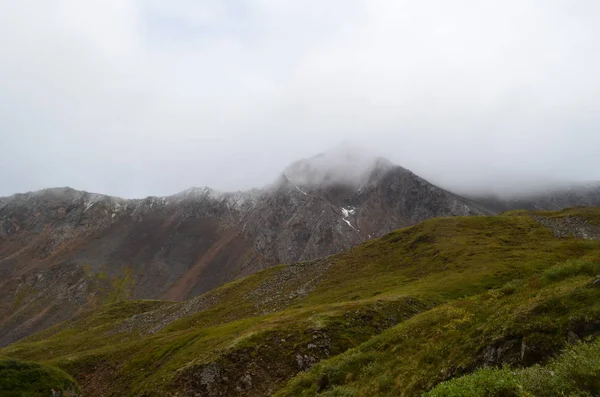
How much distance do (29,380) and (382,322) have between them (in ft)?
126

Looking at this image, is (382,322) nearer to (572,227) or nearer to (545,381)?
(545,381)

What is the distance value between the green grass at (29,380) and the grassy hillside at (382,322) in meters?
11.9

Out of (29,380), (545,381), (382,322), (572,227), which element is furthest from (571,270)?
(572,227)

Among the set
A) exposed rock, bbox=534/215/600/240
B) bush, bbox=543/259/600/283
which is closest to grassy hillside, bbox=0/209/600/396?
bush, bbox=543/259/600/283

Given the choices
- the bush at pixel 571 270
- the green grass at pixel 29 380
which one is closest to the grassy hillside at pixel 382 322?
the bush at pixel 571 270

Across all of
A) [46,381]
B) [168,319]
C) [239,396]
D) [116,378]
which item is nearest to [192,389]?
[239,396]

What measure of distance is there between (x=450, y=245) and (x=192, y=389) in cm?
7301

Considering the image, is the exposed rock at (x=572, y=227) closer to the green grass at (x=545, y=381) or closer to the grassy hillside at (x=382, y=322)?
the grassy hillside at (x=382, y=322)

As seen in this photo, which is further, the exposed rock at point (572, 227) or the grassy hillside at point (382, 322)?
the exposed rock at point (572, 227)

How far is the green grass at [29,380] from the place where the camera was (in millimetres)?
35219

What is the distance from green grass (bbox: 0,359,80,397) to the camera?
35219mm

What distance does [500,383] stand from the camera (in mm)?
13320

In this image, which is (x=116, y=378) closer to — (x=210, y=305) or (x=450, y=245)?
(x=210, y=305)

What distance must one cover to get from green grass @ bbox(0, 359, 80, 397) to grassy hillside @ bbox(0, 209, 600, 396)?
39.0ft
